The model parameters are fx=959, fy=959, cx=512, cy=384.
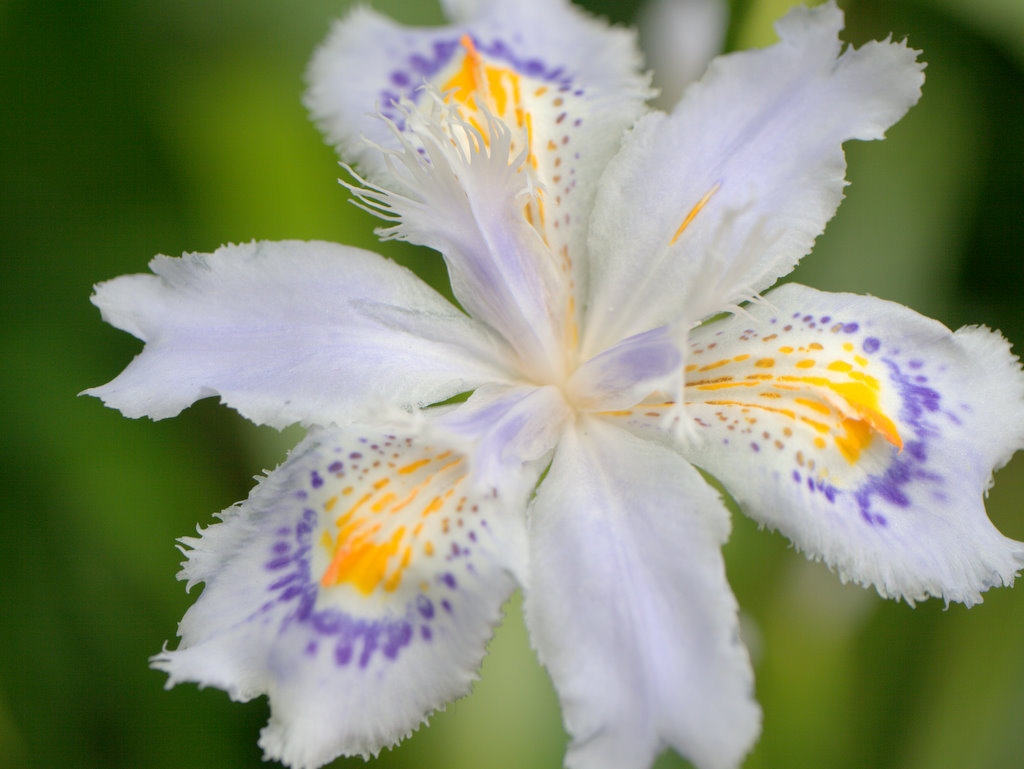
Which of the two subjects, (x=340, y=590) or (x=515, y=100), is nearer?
(x=340, y=590)

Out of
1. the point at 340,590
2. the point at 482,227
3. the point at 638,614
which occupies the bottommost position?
the point at 340,590

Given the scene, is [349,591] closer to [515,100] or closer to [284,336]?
[284,336]

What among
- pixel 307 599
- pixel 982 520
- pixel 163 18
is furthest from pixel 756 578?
pixel 163 18

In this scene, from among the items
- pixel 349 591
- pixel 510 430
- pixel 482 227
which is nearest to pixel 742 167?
pixel 482 227

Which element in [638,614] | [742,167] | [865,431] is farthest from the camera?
[742,167]

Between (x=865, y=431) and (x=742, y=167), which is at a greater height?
(x=742, y=167)


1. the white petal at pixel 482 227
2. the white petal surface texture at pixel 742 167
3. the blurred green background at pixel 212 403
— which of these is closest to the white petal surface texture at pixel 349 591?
the white petal at pixel 482 227

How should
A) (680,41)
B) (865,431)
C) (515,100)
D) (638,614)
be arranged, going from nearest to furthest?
(638,614) → (865,431) → (515,100) → (680,41)
